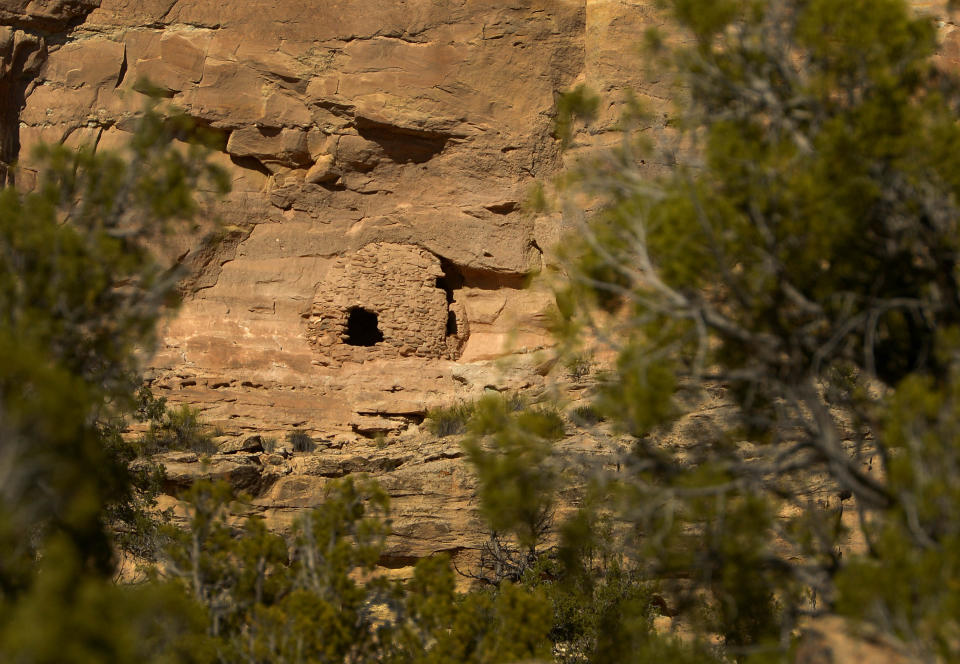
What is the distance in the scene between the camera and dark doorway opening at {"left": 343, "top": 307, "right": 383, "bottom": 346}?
18453mm

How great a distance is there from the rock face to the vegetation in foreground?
8.81m

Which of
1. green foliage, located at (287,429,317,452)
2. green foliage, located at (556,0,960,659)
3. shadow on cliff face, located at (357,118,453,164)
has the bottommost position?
green foliage, located at (287,429,317,452)

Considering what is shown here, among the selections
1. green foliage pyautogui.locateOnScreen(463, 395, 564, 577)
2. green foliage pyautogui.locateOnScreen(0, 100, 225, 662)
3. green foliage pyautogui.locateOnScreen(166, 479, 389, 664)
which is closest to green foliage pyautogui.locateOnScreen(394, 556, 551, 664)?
green foliage pyautogui.locateOnScreen(166, 479, 389, 664)

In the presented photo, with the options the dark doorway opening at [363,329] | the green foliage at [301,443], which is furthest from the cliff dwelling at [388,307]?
the green foliage at [301,443]

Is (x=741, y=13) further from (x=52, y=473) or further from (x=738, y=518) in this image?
(x=52, y=473)

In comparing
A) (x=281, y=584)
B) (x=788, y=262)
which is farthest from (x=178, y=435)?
(x=788, y=262)

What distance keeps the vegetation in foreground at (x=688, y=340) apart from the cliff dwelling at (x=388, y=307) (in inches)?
349

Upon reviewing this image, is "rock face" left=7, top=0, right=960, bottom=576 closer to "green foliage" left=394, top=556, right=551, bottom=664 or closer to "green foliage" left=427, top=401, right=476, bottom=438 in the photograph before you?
"green foliage" left=427, top=401, right=476, bottom=438

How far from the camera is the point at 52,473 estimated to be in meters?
5.83

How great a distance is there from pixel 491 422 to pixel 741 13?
11.8 feet

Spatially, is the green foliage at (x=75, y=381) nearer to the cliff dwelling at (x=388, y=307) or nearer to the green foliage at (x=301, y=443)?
the green foliage at (x=301, y=443)

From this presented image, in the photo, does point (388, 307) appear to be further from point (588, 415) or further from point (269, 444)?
point (588, 415)

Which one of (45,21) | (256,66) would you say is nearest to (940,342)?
(256,66)

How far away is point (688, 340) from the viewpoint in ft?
21.9
